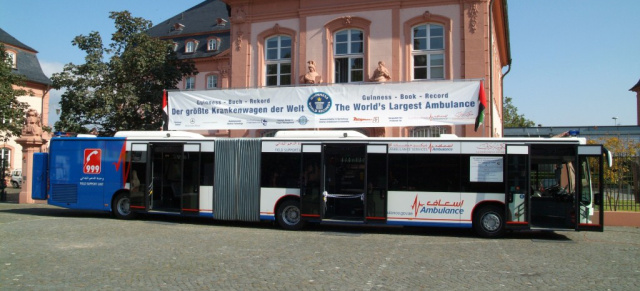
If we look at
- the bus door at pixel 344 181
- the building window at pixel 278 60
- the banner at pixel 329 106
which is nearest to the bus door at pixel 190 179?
the banner at pixel 329 106

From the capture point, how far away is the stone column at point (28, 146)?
24750mm

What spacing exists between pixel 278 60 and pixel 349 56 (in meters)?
3.46

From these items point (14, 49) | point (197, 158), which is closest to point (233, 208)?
point (197, 158)

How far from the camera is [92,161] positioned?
17359 mm

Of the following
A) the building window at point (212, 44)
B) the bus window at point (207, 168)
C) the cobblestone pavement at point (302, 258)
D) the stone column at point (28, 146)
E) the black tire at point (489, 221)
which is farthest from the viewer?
the building window at point (212, 44)

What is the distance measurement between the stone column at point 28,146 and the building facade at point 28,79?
25.1 metres

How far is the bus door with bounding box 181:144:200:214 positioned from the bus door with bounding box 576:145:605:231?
429 inches

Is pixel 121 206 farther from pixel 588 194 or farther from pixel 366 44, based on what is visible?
pixel 588 194

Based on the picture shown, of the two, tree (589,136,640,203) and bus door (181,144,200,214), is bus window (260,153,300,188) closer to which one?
bus door (181,144,200,214)

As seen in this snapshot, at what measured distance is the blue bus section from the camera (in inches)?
673

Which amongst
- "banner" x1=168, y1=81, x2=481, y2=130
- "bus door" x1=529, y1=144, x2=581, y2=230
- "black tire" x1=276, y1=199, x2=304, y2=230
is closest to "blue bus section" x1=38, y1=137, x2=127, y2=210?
"banner" x1=168, y1=81, x2=481, y2=130

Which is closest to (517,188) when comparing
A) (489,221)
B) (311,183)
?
(489,221)

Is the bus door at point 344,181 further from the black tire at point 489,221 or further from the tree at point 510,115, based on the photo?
the tree at point 510,115

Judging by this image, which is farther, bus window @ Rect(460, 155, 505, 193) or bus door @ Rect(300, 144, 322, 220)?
bus door @ Rect(300, 144, 322, 220)
